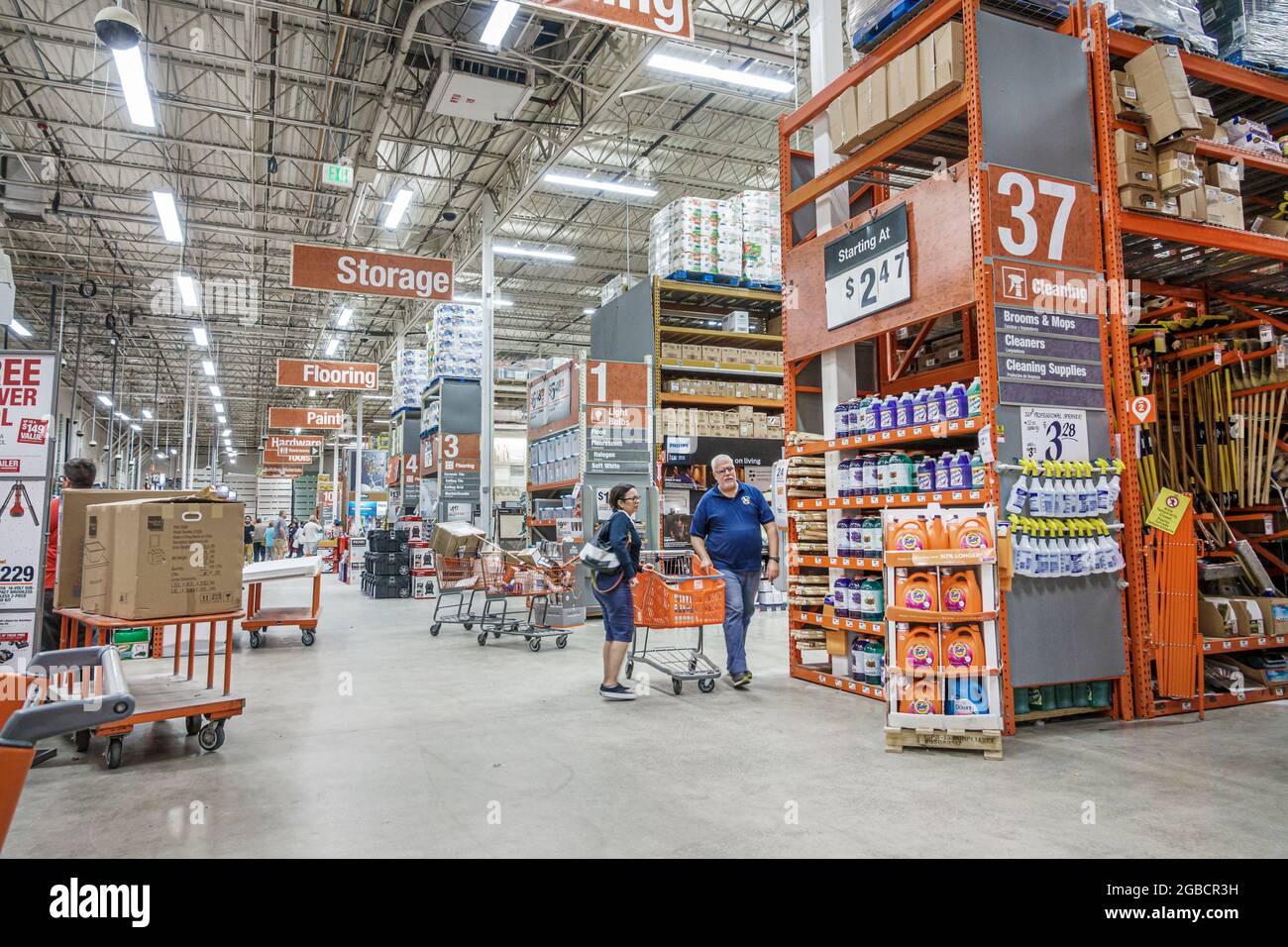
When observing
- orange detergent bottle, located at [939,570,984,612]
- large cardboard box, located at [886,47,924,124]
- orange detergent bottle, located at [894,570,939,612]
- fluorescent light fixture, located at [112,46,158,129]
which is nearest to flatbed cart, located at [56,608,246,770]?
orange detergent bottle, located at [894,570,939,612]

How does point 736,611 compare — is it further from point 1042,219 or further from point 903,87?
point 903,87

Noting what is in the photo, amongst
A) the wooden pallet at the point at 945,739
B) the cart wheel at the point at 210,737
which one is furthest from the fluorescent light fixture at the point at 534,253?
the wooden pallet at the point at 945,739

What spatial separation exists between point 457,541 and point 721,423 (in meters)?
4.41

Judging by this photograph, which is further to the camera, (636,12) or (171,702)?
(636,12)

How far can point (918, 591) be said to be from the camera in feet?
15.4

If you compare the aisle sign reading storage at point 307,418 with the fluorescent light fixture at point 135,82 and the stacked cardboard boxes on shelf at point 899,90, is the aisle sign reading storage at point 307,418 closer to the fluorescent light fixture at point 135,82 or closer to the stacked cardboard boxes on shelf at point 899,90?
the fluorescent light fixture at point 135,82

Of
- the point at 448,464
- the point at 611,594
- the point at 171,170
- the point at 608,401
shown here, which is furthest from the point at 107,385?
the point at 611,594

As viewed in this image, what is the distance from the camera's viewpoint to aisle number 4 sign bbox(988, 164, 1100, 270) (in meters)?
4.97

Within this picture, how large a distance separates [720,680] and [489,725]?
2.20m

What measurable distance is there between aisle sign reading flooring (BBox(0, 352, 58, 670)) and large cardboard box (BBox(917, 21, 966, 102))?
243 inches

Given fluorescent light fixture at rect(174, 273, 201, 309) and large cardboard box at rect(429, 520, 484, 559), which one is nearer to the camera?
large cardboard box at rect(429, 520, 484, 559)

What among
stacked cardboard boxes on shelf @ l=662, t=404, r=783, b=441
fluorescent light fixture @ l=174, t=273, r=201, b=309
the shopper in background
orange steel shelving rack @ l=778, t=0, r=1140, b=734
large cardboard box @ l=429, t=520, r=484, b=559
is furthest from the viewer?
fluorescent light fixture @ l=174, t=273, r=201, b=309

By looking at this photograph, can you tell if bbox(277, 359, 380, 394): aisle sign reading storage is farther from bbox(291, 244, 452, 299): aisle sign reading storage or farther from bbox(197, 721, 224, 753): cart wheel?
bbox(197, 721, 224, 753): cart wheel

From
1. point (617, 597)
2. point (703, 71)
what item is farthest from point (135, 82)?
point (617, 597)
